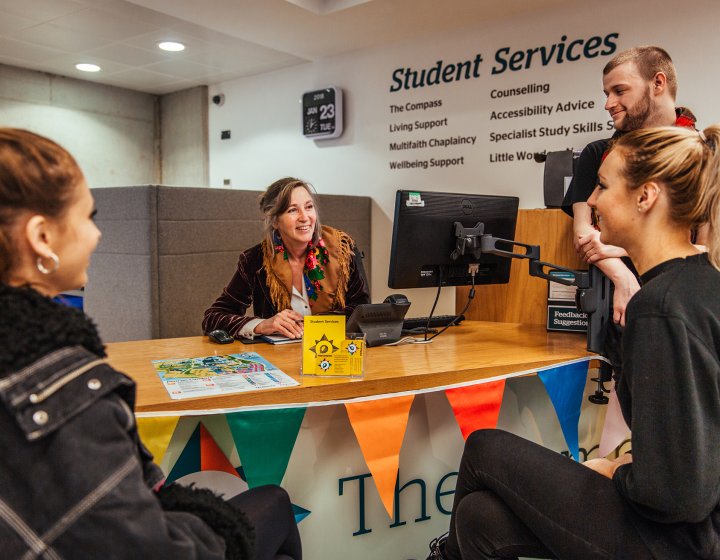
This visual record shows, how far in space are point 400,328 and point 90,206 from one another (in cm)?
126

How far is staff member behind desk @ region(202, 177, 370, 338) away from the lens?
7.77ft

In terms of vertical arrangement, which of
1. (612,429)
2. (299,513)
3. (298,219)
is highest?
(298,219)

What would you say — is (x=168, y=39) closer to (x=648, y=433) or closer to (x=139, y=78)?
(x=139, y=78)

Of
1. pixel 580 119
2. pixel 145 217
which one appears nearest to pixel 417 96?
pixel 580 119

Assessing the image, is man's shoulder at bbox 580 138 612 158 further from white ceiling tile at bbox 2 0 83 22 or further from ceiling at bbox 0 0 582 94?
white ceiling tile at bbox 2 0 83 22

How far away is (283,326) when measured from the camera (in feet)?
6.61

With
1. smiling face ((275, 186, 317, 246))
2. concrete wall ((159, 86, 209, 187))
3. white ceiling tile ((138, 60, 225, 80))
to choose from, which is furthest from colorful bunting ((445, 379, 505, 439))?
concrete wall ((159, 86, 209, 187))

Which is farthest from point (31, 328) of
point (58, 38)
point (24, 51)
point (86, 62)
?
point (86, 62)

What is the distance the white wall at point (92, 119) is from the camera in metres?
5.62

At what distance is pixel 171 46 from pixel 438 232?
372 cm

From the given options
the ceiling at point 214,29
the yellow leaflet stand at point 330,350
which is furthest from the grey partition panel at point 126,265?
the yellow leaflet stand at point 330,350

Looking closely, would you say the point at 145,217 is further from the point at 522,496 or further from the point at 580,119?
the point at 522,496

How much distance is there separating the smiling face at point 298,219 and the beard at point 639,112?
3.83 ft

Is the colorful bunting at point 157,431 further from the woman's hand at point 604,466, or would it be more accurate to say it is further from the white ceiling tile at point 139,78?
the white ceiling tile at point 139,78
